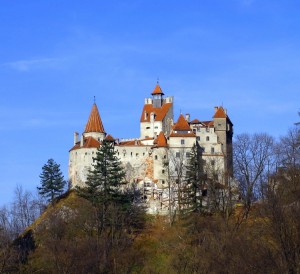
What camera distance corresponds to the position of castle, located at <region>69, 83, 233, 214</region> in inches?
3438

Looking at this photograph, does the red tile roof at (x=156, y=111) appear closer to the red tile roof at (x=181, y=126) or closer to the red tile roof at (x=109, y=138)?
the red tile roof at (x=181, y=126)

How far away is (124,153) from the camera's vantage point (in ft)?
305

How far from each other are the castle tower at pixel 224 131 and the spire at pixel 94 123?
1439cm

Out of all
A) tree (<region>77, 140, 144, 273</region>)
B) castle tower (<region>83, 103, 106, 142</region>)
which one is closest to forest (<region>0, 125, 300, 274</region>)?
tree (<region>77, 140, 144, 273</region>)

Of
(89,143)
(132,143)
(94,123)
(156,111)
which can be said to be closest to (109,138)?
(89,143)

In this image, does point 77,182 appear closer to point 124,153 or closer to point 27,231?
point 124,153

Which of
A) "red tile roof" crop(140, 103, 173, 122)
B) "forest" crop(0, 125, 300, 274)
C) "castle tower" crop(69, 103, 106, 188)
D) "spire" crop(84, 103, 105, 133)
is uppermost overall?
"red tile roof" crop(140, 103, 173, 122)

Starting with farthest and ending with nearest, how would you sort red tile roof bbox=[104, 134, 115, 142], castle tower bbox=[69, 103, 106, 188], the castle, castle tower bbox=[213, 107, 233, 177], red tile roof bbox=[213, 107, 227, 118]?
red tile roof bbox=[213, 107, 227, 118] < red tile roof bbox=[104, 134, 115, 142] < castle tower bbox=[69, 103, 106, 188] < castle tower bbox=[213, 107, 233, 177] < the castle

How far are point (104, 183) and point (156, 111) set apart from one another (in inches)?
985

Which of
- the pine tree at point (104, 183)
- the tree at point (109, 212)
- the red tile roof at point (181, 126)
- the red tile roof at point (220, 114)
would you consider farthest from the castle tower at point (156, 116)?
the pine tree at point (104, 183)

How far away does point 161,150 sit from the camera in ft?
299

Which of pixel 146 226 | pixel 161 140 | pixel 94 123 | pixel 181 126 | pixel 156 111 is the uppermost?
pixel 156 111

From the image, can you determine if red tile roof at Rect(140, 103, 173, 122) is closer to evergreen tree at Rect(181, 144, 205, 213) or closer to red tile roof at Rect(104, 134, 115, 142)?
red tile roof at Rect(104, 134, 115, 142)

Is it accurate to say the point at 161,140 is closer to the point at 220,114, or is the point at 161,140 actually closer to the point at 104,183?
the point at 220,114
